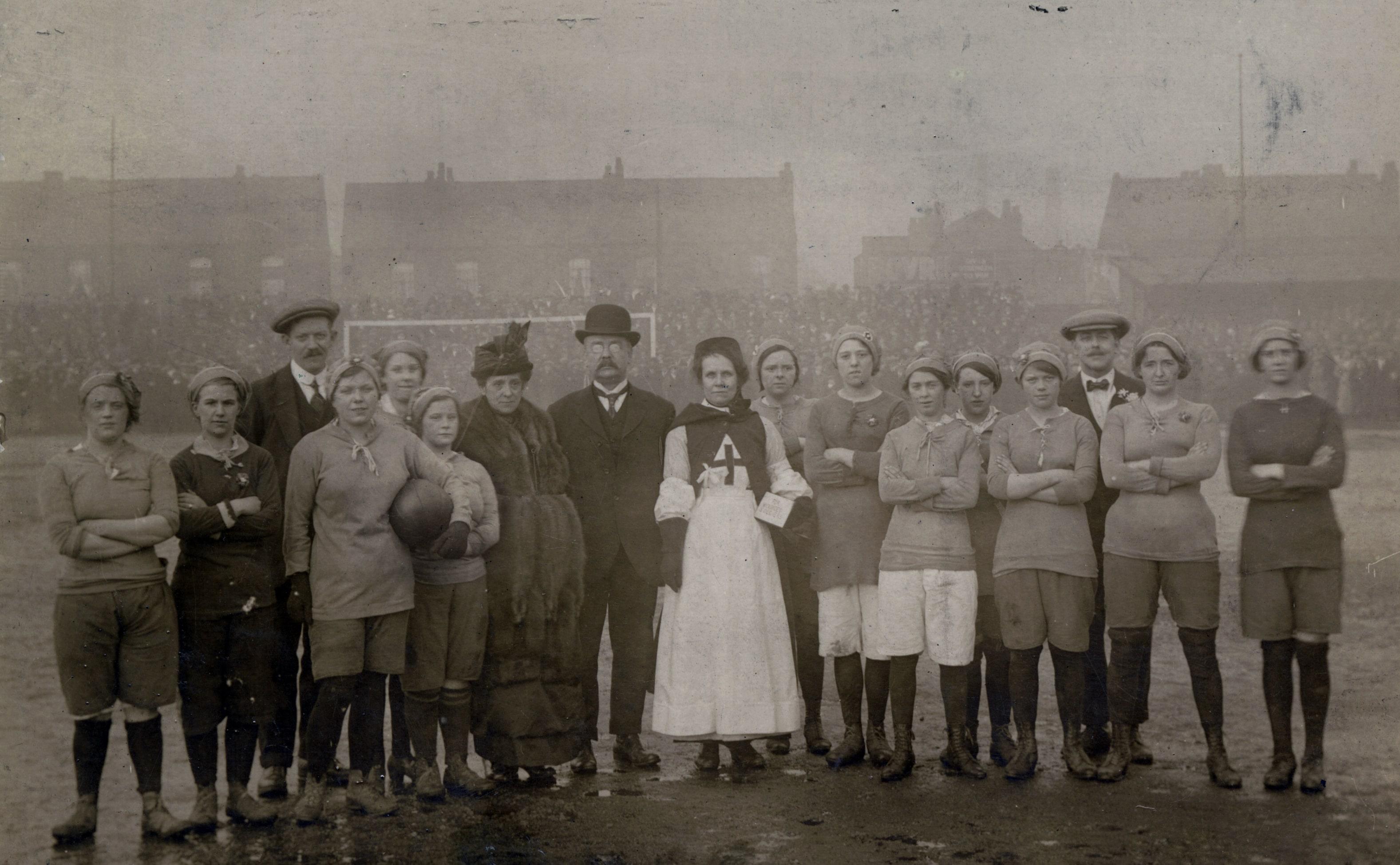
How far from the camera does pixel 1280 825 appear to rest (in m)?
4.12

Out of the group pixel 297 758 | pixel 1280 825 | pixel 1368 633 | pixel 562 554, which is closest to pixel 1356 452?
pixel 1368 633

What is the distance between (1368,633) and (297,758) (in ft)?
22.7

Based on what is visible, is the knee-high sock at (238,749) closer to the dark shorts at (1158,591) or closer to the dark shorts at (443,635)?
the dark shorts at (443,635)

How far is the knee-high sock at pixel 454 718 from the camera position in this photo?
4637mm

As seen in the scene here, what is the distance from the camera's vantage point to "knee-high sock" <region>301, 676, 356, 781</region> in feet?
14.1

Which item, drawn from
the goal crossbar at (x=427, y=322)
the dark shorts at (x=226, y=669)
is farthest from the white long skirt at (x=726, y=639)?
the goal crossbar at (x=427, y=322)

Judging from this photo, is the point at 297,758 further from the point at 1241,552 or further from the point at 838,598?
A: the point at 1241,552

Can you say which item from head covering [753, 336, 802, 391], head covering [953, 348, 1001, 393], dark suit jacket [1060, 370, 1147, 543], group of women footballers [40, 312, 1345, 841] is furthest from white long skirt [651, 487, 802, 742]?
dark suit jacket [1060, 370, 1147, 543]

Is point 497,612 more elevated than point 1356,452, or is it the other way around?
point 1356,452

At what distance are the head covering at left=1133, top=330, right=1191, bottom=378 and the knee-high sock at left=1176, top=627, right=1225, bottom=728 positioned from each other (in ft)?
3.86

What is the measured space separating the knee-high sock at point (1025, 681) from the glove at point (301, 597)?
3.13m

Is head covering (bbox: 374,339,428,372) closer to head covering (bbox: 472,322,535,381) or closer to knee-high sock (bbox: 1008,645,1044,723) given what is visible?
head covering (bbox: 472,322,535,381)

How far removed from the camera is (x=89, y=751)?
403 centimetres

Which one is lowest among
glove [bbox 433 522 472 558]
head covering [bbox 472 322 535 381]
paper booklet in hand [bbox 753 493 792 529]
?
glove [bbox 433 522 472 558]
